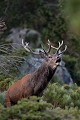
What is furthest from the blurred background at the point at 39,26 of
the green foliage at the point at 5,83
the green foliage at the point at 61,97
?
the green foliage at the point at 61,97

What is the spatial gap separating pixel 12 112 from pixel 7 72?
9.91 m

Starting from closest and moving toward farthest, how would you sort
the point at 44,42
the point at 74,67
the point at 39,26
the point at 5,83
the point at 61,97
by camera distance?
the point at 61,97
the point at 5,83
the point at 74,67
the point at 44,42
the point at 39,26

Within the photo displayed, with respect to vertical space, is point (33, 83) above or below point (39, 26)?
above

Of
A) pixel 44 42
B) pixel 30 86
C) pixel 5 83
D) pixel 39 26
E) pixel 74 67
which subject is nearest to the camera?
pixel 30 86

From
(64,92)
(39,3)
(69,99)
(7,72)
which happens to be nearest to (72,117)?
(69,99)

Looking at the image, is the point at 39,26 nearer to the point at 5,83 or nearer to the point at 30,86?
the point at 5,83

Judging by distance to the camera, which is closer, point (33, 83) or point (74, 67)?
point (33, 83)

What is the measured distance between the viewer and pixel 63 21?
30.5 meters

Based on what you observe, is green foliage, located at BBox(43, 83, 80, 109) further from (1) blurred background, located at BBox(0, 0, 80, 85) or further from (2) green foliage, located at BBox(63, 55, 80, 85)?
(1) blurred background, located at BBox(0, 0, 80, 85)

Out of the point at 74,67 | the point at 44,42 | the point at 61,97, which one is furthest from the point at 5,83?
the point at 44,42

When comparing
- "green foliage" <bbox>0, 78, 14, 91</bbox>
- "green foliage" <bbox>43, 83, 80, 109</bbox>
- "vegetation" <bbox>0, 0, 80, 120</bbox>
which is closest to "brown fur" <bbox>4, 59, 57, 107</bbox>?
"vegetation" <bbox>0, 0, 80, 120</bbox>

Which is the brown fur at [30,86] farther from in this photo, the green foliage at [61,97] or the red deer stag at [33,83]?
the green foliage at [61,97]

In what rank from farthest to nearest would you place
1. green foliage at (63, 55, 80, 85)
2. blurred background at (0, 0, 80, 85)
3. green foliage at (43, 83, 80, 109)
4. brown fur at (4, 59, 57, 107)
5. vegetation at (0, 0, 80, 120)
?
1. blurred background at (0, 0, 80, 85)
2. green foliage at (63, 55, 80, 85)
3. green foliage at (43, 83, 80, 109)
4. brown fur at (4, 59, 57, 107)
5. vegetation at (0, 0, 80, 120)

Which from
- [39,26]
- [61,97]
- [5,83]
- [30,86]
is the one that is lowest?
[39,26]
